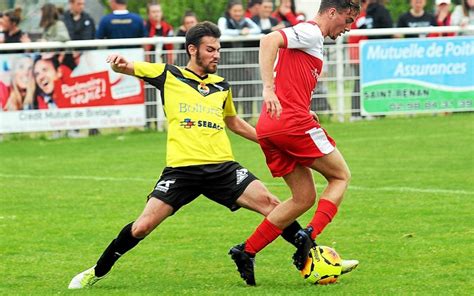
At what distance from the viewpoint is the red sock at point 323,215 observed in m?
7.75

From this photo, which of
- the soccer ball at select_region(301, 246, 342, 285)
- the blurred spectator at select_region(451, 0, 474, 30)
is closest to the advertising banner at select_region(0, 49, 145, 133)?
the blurred spectator at select_region(451, 0, 474, 30)

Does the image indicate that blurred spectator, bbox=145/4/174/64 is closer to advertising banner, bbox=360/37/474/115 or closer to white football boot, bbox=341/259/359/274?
advertising banner, bbox=360/37/474/115

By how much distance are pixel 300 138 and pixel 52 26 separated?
11.9m

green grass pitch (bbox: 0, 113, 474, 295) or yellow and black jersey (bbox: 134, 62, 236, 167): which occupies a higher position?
yellow and black jersey (bbox: 134, 62, 236, 167)

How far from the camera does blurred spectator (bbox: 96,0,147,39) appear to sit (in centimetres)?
1933

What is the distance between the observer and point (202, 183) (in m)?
7.88

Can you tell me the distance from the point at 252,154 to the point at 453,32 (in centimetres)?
574

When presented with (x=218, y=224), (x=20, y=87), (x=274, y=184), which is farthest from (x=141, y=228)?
(x=20, y=87)

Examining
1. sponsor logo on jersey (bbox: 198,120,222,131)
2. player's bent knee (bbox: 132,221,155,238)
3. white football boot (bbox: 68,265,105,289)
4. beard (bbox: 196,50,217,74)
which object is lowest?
white football boot (bbox: 68,265,105,289)

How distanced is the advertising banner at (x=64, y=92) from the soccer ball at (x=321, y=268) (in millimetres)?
11075

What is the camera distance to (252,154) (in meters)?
16.4

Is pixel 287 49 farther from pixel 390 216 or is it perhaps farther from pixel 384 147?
pixel 384 147

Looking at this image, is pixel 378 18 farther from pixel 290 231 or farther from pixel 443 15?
pixel 290 231

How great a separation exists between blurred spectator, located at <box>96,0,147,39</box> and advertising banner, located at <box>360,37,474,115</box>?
363 cm
